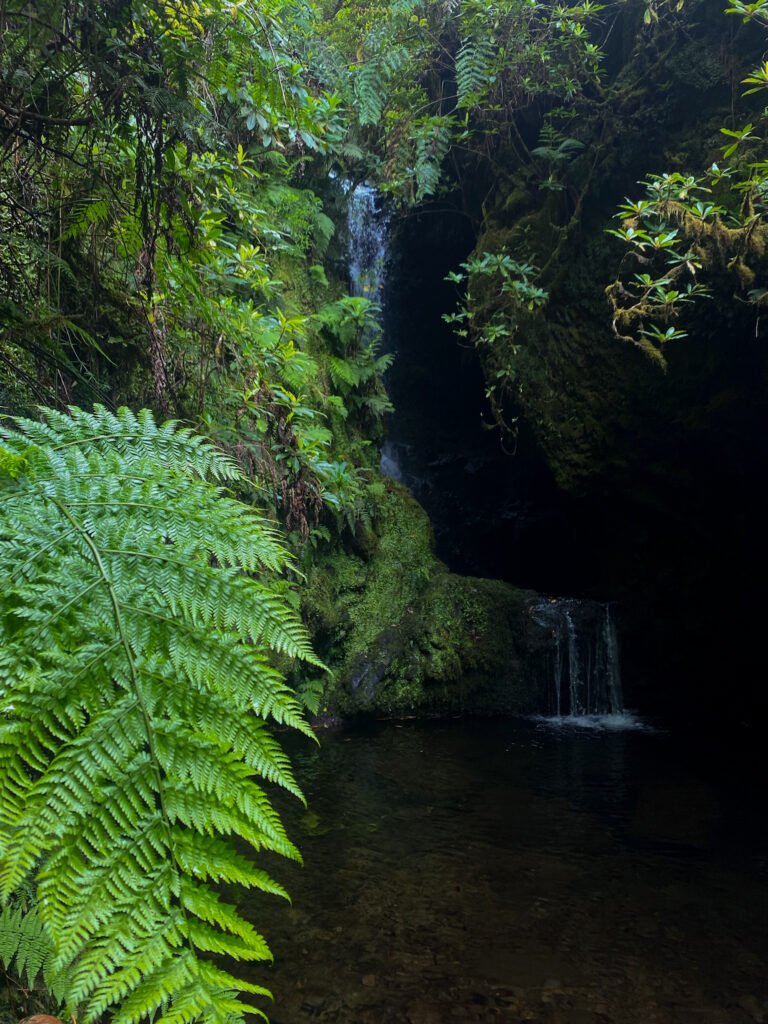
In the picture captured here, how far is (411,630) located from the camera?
8453 mm

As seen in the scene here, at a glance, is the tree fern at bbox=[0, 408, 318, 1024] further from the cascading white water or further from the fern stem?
the cascading white water

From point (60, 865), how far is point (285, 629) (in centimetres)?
50

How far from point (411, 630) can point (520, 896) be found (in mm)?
4688

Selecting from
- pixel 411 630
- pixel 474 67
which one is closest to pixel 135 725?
pixel 411 630

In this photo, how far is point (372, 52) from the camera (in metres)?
8.13

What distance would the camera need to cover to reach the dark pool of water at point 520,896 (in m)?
3.02

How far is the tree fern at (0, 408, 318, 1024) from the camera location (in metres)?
0.94

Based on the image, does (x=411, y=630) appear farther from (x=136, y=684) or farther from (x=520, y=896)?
(x=136, y=684)

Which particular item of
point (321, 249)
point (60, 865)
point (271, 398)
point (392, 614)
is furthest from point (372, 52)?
point (60, 865)

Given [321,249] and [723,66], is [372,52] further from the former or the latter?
[723,66]

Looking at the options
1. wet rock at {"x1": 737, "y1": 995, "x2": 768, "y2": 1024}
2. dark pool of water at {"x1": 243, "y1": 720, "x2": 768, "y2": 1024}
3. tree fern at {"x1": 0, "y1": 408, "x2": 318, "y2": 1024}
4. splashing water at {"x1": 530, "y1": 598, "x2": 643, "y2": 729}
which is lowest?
wet rock at {"x1": 737, "y1": 995, "x2": 768, "y2": 1024}

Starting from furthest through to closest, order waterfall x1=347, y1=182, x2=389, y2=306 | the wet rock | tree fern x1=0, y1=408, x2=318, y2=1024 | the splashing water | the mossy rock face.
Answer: waterfall x1=347, y1=182, x2=389, y2=306
the splashing water
the mossy rock face
the wet rock
tree fern x1=0, y1=408, x2=318, y2=1024

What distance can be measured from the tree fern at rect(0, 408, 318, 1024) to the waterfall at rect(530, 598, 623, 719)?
789cm

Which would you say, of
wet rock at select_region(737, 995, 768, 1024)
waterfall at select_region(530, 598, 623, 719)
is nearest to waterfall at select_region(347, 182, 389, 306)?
waterfall at select_region(530, 598, 623, 719)
